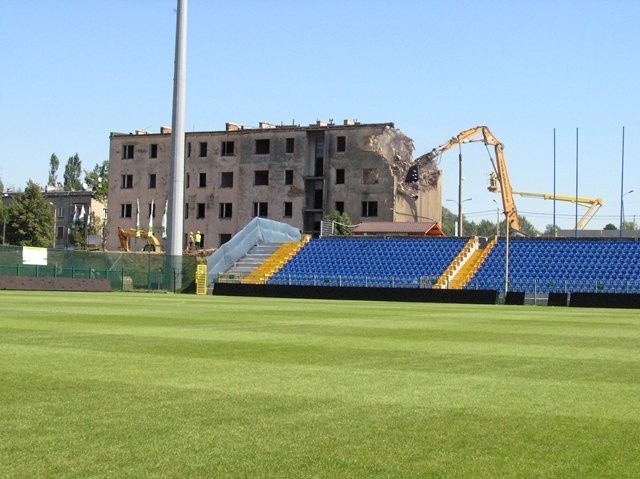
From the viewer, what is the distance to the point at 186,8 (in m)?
68.2

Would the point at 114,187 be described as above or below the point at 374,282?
above

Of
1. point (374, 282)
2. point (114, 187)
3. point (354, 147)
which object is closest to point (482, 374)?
point (374, 282)

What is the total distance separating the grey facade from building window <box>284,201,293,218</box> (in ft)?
0.35

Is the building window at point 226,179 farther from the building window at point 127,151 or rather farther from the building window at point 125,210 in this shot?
the building window at point 127,151

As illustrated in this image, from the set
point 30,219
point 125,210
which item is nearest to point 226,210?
point 125,210

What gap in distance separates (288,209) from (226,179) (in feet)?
26.2

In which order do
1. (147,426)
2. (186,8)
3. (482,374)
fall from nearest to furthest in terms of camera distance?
(147,426) < (482,374) < (186,8)

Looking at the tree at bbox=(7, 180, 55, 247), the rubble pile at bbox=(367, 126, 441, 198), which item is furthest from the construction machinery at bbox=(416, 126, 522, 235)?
the tree at bbox=(7, 180, 55, 247)

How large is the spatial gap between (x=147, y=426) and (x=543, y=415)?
4303 mm

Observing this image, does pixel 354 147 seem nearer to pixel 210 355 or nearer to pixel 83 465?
pixel 210 355

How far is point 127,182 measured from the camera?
117 m

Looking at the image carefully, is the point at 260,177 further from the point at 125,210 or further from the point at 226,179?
the point at 125,210

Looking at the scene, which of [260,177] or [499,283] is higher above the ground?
[260,177]

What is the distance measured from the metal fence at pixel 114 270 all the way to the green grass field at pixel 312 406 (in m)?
46.8
